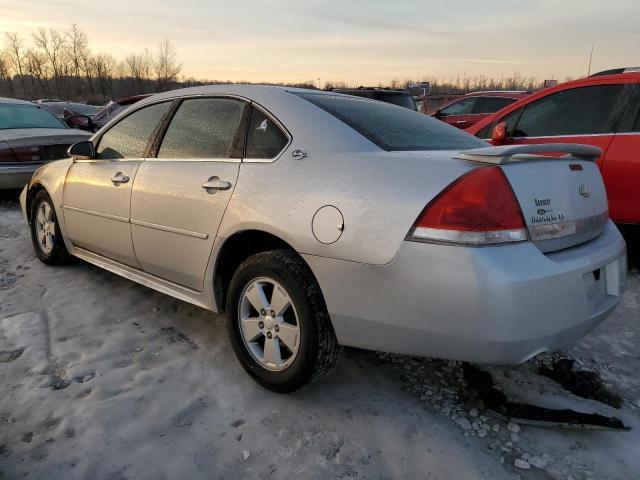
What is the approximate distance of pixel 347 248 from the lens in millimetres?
2035

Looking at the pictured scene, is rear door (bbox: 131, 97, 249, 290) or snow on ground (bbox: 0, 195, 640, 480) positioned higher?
rear door (bbox: 131, 97, 249, 290)

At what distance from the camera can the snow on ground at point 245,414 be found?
6.53 ft

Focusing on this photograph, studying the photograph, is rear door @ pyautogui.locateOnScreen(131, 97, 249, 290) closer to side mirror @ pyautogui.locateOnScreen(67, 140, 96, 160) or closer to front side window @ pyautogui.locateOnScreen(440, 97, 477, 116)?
side mirror @ pyautogui.locateOnScreen(67, 140, 96, 160)

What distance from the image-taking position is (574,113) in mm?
4492

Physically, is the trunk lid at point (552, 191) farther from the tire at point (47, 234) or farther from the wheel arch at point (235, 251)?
the tire at point (47, 234)

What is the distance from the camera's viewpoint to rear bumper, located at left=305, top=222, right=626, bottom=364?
180 cm

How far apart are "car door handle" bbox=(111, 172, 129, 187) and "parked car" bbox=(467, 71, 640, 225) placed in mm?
3278

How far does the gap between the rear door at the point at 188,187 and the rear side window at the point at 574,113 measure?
322cm

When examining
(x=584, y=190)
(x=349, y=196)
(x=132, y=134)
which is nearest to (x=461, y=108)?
(x=132, y=134)

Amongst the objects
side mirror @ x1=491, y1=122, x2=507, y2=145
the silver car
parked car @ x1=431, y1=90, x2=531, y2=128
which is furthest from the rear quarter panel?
parked car @ x1=431, y1=90, x2=531, y2=128

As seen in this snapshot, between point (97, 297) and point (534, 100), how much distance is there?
4275mm

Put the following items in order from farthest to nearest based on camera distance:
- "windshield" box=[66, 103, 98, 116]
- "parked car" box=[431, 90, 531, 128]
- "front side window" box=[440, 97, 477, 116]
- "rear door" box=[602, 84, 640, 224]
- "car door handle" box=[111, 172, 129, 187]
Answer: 1. "windshield" box=[66, 103, 98, 116]
2. "front side window" box=[440, 97, 477, 116]
3. "parked car" box=[431, 90, 531, 128]
4. "rear door" box=[602, 84, 640, 224]
5. "car door handle" box=[111, 172, 129, 187]

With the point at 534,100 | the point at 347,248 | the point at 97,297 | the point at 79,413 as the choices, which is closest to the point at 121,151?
the point at 97,297

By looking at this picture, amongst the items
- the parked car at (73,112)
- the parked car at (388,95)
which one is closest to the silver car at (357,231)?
the parked car at (388,95)
